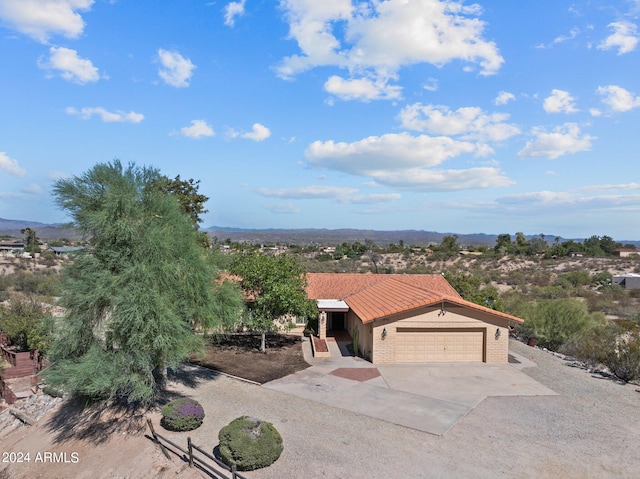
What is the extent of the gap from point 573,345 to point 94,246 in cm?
2507

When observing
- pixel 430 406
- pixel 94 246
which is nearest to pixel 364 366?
pixel 430 406

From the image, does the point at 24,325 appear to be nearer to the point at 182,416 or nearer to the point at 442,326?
the point at 182,416

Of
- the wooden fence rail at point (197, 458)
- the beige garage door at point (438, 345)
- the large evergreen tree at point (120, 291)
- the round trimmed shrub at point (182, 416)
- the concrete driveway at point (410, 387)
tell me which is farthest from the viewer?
the beige garage door at point (438, 345)

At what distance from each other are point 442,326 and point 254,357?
9.60 metres

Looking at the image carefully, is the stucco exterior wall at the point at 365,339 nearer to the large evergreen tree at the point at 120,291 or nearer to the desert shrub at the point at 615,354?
the large evergreen tree at the point at 120,291

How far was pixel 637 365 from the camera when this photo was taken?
17.8m

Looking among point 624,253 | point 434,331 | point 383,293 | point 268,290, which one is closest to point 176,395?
point 268,290

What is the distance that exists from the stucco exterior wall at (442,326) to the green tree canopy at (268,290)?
4359 mm

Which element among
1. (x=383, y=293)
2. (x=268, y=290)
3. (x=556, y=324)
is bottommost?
(x=556, y=324)

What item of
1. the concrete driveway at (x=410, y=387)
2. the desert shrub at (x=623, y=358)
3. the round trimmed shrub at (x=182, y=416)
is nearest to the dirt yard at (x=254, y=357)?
the concrete driveway at (x=410, y=387)

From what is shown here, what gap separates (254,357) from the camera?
845 inches

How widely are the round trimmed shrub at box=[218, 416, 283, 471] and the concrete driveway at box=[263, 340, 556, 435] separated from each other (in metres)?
4.04

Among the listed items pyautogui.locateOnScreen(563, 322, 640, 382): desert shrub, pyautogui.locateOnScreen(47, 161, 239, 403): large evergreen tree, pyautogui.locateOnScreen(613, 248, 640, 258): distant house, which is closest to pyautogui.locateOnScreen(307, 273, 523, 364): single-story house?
pyautogui.locateOnScreen(563, 322, 640, 382): desert shrub

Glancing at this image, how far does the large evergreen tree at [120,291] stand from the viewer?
504 inches
